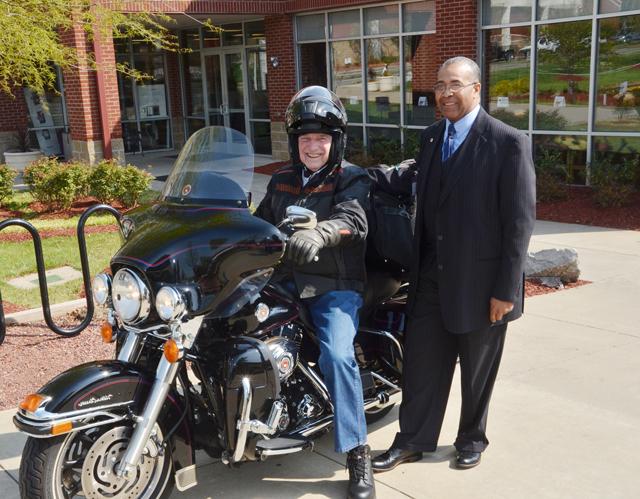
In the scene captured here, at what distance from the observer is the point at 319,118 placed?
142 inches

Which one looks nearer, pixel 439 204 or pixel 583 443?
pixel 439 204

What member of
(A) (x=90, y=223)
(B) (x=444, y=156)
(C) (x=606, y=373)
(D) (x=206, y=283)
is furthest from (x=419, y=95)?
(D) (x=206, y=283)

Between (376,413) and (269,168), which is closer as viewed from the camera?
(376,413)

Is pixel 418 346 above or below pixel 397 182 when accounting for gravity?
below

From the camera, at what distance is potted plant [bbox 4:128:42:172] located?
17000 mm

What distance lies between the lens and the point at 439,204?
3654 millimetres

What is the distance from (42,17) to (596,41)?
7.85 meters

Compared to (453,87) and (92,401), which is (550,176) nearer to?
(453,87)

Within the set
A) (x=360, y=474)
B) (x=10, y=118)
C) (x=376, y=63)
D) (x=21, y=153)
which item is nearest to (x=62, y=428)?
(x=360, y=474)

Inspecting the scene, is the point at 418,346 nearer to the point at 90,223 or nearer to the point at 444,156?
the point at 444,156

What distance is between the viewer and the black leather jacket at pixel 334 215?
358 cm

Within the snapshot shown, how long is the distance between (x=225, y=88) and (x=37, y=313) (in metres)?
13.6

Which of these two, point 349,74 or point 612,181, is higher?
point 349,74

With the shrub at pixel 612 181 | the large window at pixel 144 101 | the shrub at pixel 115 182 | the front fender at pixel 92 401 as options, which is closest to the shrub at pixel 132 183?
the shrub at pixel 115 182
